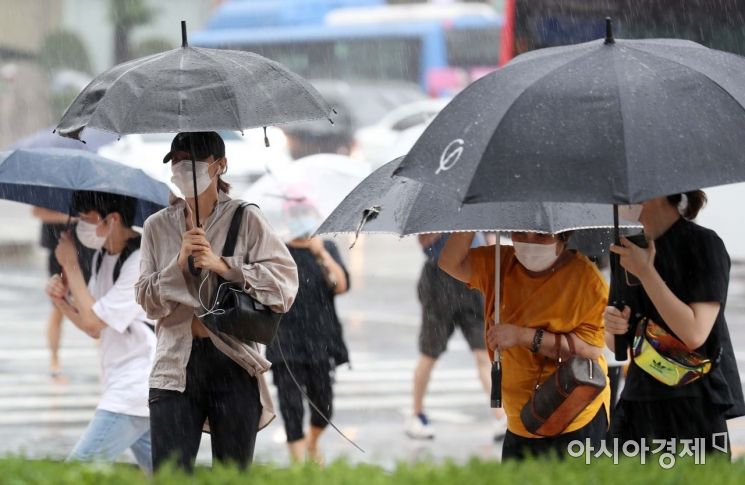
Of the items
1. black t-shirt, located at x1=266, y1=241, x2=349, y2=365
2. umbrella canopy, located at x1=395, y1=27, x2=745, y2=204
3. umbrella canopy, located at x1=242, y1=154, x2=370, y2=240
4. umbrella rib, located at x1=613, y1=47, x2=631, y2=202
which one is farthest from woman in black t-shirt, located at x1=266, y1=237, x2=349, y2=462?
umbrella rib, located at x1=613, y1=47, x2=631, y2=202

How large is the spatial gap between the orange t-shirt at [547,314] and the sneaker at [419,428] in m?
4.02

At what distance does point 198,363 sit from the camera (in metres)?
5.17

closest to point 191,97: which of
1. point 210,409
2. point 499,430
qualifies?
point 210,409

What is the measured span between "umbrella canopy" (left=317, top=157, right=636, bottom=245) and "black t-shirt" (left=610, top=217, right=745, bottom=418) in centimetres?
31

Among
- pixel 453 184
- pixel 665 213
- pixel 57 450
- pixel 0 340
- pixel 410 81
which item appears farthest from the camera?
pixel 410 81

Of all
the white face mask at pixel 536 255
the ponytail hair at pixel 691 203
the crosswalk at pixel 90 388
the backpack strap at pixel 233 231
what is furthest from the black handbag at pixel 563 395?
the crosswalk at pixel 90 388

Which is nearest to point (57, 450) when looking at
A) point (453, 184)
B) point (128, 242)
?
point (128, 242)

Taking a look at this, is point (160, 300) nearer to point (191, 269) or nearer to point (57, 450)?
point (191, 269)

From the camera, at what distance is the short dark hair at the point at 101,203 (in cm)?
627

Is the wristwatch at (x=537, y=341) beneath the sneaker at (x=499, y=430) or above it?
above

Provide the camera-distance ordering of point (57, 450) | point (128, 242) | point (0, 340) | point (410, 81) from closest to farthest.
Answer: point (128, 242), point (57, 450), point (0, 340), point (410, 81)

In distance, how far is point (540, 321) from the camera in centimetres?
514

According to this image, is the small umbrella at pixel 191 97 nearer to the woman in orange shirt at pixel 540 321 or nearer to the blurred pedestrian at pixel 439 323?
the woman in orange shirt at pixel 540 321

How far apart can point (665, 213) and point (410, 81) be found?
2652cm
